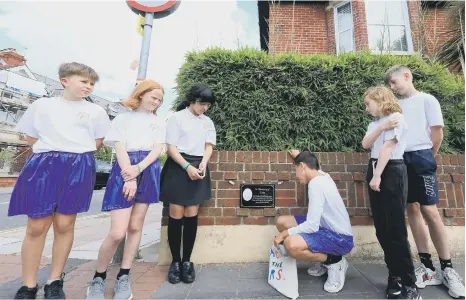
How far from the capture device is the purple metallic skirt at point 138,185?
2146 mm

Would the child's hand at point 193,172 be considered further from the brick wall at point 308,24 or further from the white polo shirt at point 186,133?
Result: the brick wall at point 308,24

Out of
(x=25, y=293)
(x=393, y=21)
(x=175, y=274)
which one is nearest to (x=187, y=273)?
(x=175, y=274)

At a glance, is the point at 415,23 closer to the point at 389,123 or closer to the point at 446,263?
the point at 389,123

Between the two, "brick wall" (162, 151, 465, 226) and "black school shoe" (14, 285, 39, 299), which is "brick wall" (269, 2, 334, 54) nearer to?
"brick wall" (162, 151, 465, 226)

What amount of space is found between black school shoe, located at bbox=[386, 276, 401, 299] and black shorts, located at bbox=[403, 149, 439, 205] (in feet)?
2.44

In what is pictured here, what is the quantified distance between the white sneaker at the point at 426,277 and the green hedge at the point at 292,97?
4.95ft

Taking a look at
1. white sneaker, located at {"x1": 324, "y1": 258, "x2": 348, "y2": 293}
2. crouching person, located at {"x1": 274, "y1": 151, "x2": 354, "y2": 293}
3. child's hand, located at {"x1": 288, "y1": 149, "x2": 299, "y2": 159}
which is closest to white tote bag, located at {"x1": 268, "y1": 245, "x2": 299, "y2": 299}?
crouching person, located at {"x1": 274, "y1": 151, "x2": 354, "y2": 293}

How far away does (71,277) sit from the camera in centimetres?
264

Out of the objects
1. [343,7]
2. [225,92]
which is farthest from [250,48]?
[343,7]

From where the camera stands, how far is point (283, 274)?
2262 mm

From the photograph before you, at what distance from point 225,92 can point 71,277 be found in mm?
2688

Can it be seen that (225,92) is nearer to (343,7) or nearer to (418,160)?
(418,160)

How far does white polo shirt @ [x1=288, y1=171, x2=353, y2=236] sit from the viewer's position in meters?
2.23

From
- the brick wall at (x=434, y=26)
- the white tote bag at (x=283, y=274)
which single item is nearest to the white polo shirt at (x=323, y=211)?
the white tote bag at (x=283, y=274)
